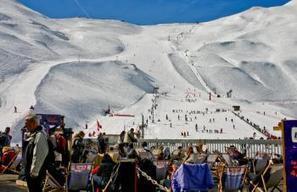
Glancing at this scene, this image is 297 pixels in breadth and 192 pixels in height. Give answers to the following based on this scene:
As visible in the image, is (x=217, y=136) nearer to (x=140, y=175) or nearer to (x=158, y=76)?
(x=140, y=175)

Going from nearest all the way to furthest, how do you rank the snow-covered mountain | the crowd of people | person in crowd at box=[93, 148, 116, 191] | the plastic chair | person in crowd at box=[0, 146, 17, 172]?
1. the crowd of people
2. person in crowd at box=[93, 148, 116, 191]
3. the plastic chair
4. person in crowd at box=[0, 146, 17, 172]
5. the snow-covered mountain

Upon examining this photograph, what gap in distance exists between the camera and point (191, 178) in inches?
441

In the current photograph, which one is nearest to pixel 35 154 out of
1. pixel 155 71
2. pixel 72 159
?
pixel 72 159

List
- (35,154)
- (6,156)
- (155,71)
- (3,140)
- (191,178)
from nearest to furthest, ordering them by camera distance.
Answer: (35,154) < (191,178) < (6,156) < (3,140) < (155,71)

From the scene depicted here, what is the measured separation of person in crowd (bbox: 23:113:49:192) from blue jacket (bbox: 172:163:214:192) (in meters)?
2.90

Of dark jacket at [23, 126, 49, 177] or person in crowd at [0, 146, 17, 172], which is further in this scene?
person in crowd at [0, 146, 17, 172]

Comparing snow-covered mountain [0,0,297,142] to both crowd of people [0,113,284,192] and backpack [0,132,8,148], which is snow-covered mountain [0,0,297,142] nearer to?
backpack [0,132,8,148]

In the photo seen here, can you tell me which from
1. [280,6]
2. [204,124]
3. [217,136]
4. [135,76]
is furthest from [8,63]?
[280,6]

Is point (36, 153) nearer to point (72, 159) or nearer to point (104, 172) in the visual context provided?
point (104, 172)

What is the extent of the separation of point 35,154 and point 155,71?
107 meters

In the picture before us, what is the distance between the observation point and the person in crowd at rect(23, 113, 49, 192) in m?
8.91

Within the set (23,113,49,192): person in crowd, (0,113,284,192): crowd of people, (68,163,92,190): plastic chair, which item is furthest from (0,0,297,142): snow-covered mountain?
(23,113,49,192): person in crowd

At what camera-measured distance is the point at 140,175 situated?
12.3 meters

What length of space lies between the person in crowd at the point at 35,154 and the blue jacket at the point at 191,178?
290 centimetres
